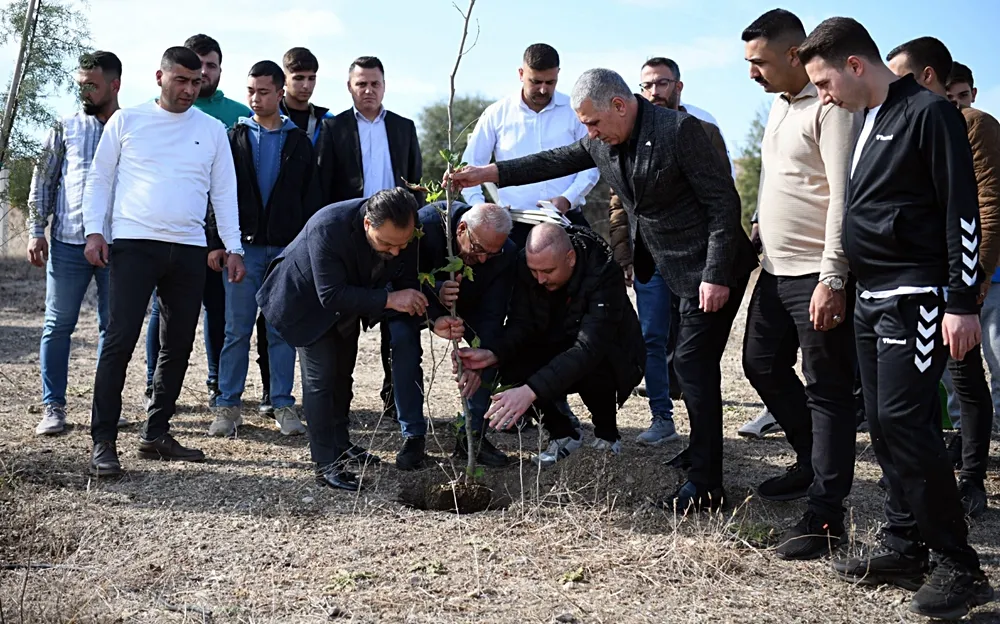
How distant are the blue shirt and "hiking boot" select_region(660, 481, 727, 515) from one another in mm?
2917

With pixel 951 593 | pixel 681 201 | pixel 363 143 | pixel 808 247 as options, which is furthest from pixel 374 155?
pixel 951 593

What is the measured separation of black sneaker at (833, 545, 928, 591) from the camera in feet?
12.9

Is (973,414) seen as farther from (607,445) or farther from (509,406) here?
(509,406)

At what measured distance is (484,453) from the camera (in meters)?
5.63

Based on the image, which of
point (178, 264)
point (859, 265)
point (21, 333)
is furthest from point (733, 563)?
point (21, 333)

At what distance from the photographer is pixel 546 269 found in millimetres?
5434

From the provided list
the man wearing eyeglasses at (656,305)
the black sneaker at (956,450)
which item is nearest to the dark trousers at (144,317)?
the man wearing eyeglasses at (656,305)

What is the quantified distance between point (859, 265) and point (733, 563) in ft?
4.29

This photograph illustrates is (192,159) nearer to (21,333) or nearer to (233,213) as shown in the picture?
(233,213)

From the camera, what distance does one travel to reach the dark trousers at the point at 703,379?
4828 millimetres

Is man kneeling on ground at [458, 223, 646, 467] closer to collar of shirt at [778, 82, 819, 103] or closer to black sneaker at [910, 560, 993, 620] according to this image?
collar of shirt at [778, 82, 819, 103]

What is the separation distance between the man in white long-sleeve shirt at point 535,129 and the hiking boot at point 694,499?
224 centimetres

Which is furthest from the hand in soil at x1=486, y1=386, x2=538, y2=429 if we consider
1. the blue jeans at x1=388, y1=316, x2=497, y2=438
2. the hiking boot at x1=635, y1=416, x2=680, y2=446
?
the hiking boot at x1=635, y1=416, x2=680, y2=446

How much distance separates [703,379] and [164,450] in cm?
298
